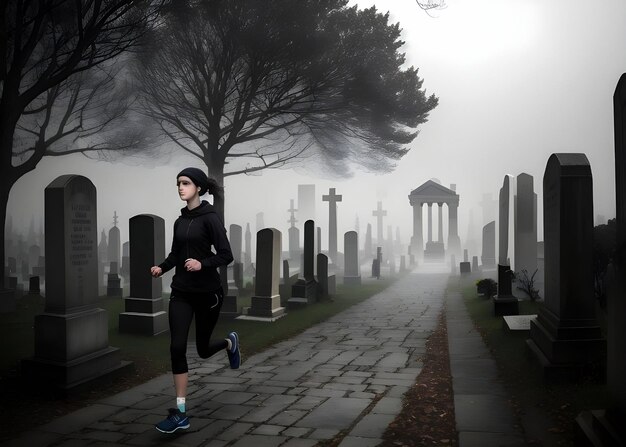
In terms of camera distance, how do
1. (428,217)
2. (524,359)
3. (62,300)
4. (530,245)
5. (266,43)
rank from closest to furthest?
(62,300) → (524,359) → (530,245) → (266,43) → (428,217)

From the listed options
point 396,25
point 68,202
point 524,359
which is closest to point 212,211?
point 68,202

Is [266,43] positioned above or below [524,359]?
above

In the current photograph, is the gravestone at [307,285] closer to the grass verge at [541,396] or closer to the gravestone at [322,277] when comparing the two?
the gravestone at [322,277]

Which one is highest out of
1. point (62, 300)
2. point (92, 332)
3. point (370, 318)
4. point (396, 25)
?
point (396, 25)

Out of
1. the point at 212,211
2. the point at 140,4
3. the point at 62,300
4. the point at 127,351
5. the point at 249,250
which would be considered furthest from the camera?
the point at 249,250

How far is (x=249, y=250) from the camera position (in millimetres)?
28016

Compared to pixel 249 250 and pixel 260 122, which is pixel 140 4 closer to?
pixel 260 122

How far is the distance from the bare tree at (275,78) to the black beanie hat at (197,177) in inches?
416

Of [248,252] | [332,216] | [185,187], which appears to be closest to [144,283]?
[185,187]

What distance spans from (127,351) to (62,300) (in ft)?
7.24

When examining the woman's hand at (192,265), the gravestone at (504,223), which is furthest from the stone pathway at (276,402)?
the gravestone at (504,223)

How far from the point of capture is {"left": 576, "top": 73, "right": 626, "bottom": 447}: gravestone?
10.1 feet

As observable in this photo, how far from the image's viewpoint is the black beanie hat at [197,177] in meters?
4.02

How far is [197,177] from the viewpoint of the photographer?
4078 mm
